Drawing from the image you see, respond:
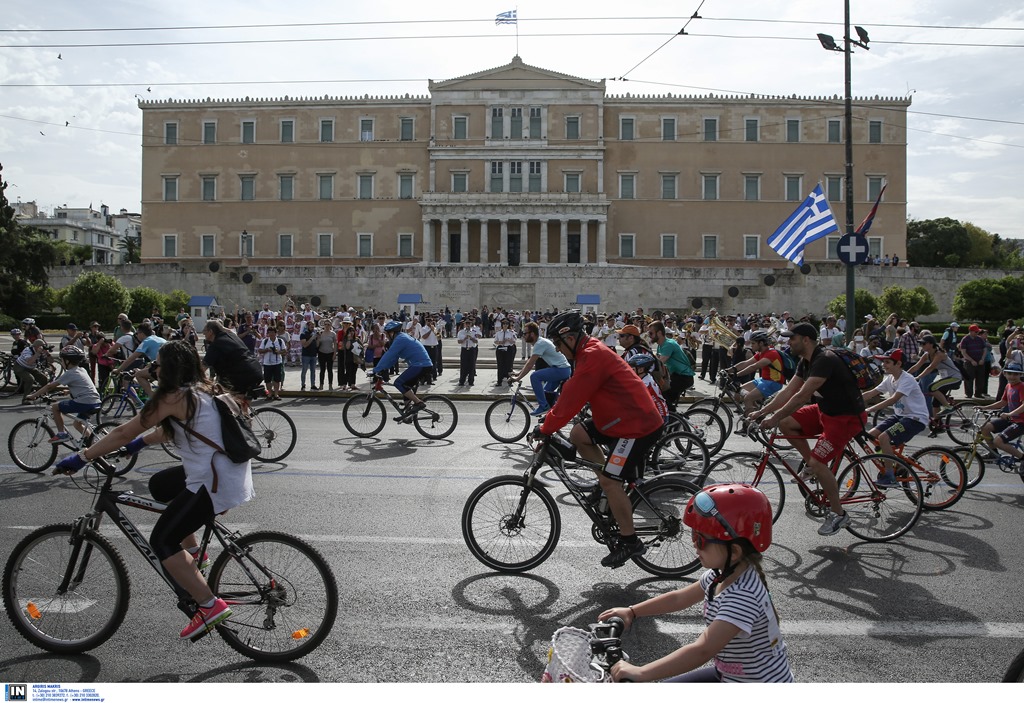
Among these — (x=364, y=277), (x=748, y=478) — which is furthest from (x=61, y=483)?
(x=364, y=277)

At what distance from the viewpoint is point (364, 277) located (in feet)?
152

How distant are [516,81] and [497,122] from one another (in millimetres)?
3108

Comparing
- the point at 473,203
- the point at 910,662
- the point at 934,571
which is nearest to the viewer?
the point at 910,662

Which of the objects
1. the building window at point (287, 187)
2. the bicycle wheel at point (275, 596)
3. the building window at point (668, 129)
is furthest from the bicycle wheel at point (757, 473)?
the building window at point (287, 187)

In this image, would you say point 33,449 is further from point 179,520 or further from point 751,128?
point 751,128

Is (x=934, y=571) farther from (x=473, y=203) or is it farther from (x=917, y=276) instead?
(x=473, y=203)

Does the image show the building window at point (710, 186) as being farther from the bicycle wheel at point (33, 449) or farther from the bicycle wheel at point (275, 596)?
the bicycle wheel at point (275, 596)

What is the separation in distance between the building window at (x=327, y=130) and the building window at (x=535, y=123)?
1436 cm

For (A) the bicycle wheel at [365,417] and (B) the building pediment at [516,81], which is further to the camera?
(B) the building pediment at [516,81]

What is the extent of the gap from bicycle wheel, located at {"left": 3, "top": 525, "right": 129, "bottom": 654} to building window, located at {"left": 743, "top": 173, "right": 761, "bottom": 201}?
58.2 meters

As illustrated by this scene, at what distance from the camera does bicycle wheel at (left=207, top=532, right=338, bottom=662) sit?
4168 mm

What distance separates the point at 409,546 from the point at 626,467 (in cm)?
181

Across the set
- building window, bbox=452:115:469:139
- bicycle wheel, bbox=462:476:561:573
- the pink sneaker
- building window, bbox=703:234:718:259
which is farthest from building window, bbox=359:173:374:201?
A: the pink sneaker

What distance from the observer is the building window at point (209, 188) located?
197 ft
